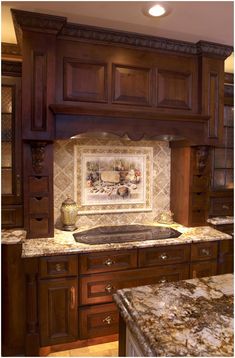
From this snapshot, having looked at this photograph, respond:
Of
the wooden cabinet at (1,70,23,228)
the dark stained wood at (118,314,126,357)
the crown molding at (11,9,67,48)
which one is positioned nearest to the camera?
the dark stained wood at (118,314,126,357)

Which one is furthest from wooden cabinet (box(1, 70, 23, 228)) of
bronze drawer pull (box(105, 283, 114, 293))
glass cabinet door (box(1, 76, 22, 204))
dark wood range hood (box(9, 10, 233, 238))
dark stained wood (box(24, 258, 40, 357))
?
bronze drawer pull (box(105, 283, 114, 293))

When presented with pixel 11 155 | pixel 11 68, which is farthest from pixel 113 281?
pixel 11 68

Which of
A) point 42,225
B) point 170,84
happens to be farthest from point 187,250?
point 170,84

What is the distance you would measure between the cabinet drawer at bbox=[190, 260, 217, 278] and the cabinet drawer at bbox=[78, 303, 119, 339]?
0.78 metres

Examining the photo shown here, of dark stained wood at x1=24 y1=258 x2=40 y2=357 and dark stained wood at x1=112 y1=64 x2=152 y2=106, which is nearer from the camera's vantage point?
dark stained wood at x1=24 y1=258 x2=40 y2=357

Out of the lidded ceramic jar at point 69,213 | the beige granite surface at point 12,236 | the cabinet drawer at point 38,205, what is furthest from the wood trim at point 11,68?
the beige granite surface at point 12,236

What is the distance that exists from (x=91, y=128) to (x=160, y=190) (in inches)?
45.7

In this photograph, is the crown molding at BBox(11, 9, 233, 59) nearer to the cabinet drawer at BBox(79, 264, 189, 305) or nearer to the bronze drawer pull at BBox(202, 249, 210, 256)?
the bronze drawer pull at BBox(202, 249, 210, 256)

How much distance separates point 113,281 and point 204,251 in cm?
88

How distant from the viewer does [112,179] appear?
2799mm

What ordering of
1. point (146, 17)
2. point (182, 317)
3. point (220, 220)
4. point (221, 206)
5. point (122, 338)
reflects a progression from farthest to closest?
1. point (221, 206)
2. point (220, 220)
3. point (146, 17)
4. point (122, 338)
5. point (182, 317)

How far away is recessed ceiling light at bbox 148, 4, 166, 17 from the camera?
1807 mm

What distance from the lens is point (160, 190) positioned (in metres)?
2.98

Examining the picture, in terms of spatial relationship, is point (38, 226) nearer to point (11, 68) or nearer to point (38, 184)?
point (38, 184)
